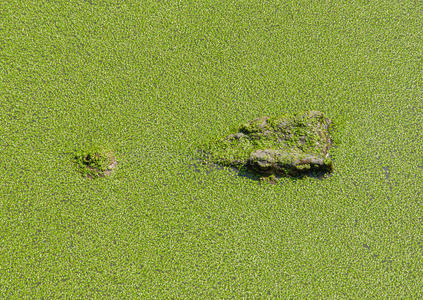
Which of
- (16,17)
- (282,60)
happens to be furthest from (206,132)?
(16,17)

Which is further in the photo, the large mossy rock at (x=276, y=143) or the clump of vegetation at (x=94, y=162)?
the large mossy rock at (x=276, y=143)

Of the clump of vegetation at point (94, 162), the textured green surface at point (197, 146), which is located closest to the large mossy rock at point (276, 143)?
the textured green surface at point (197, 146)

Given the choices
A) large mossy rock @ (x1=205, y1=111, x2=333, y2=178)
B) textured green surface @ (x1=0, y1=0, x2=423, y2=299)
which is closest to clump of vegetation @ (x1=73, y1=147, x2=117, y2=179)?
textured green surface @ (x1=0, y1=0, x2=423, y2=299)

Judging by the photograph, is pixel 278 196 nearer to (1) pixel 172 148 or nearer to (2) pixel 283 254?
(2) pixel 283 254

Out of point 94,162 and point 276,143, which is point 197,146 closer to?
point 276,143

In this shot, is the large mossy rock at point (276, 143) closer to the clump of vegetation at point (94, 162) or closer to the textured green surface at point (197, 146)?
the textured green surface at point (197, 146)
